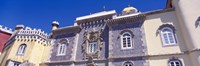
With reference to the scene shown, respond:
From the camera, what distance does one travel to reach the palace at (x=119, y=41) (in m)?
15.3

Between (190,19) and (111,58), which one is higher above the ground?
(190,19)

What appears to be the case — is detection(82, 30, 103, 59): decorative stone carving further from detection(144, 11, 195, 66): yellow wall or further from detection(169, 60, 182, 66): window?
detection(169, 60, 182, 66): window

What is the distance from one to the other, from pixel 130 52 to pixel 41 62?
34.2 ft

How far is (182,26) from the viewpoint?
15.8m

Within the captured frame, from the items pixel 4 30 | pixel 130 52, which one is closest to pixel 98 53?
pixel 130 52

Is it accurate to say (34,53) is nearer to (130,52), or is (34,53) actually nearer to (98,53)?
(98,53)

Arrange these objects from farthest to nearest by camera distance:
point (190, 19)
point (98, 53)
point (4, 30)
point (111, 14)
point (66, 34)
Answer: point (4, 30)
point (66, 34)
point (111, 14)
point (98, 53)
point (190, 19)

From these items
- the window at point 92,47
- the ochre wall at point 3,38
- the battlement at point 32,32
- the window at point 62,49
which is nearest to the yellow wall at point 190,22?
the window at point 92,47

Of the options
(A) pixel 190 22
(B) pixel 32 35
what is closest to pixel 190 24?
(A) pixel 190 22

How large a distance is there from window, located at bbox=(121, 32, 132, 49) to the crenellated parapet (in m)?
9.74

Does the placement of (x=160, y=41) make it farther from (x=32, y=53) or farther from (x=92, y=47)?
(x=32, y=53)

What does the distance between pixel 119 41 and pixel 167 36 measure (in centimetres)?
446

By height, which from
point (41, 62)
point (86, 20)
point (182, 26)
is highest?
point (86, 20)

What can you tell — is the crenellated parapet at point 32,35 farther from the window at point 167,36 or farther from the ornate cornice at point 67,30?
the window at point 167,36
